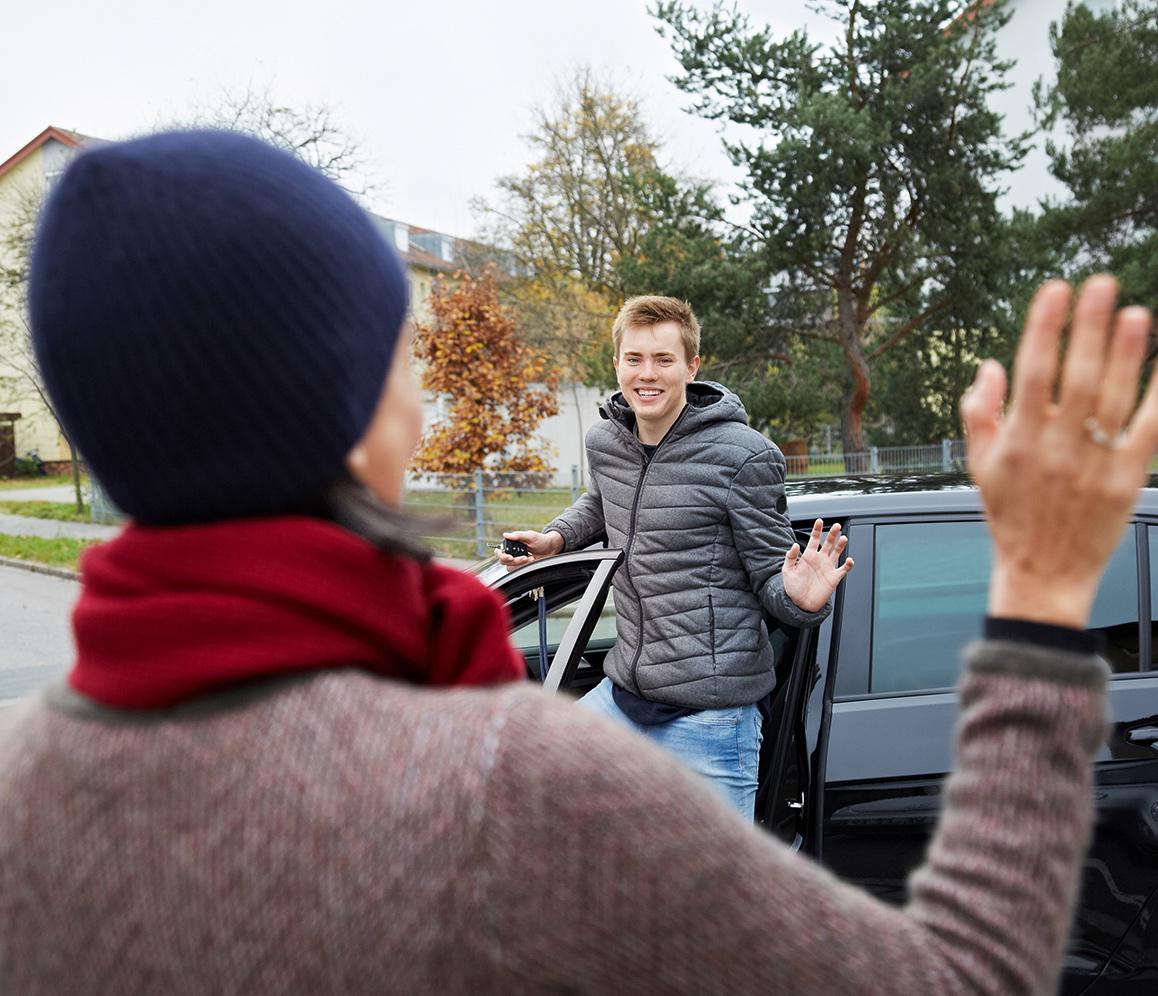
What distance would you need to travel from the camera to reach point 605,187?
27.4m

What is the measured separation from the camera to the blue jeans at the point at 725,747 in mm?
2527

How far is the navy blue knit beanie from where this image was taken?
2.40ft

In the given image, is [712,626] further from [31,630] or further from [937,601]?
[31,630]

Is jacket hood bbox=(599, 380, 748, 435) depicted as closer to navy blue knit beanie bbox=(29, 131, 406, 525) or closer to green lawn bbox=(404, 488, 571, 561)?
navy blue knit beanie bbox=(29, 131, 406, 525)

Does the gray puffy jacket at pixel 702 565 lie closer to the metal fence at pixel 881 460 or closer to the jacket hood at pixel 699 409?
the jacket hood at pixel 699 409

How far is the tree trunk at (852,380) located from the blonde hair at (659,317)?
16428mm

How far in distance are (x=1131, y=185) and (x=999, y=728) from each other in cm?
2173

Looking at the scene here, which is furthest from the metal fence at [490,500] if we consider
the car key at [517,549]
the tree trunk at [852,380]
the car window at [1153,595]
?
the car window at [1153,595]

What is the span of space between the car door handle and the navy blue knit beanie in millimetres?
2343

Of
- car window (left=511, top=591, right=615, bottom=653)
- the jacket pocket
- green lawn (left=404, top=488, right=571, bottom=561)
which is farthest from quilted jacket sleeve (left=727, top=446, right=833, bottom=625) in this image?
green lawn (left=404, top=488, right=571, bottom=561)

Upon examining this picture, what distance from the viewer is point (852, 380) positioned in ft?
66.7

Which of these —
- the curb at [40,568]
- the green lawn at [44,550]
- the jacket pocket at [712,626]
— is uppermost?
the jacket pocket at [712,626]

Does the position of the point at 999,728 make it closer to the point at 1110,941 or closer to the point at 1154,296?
the point at 1110,941

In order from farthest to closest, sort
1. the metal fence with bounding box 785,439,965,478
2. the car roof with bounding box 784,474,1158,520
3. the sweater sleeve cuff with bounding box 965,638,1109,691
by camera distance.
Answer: the metal fence with bounding box 785,439,965,478 < the car roof with bounding box 784,474,1158,520 < the sweater sleeve cuff with bounding box 965,638,1109,691
